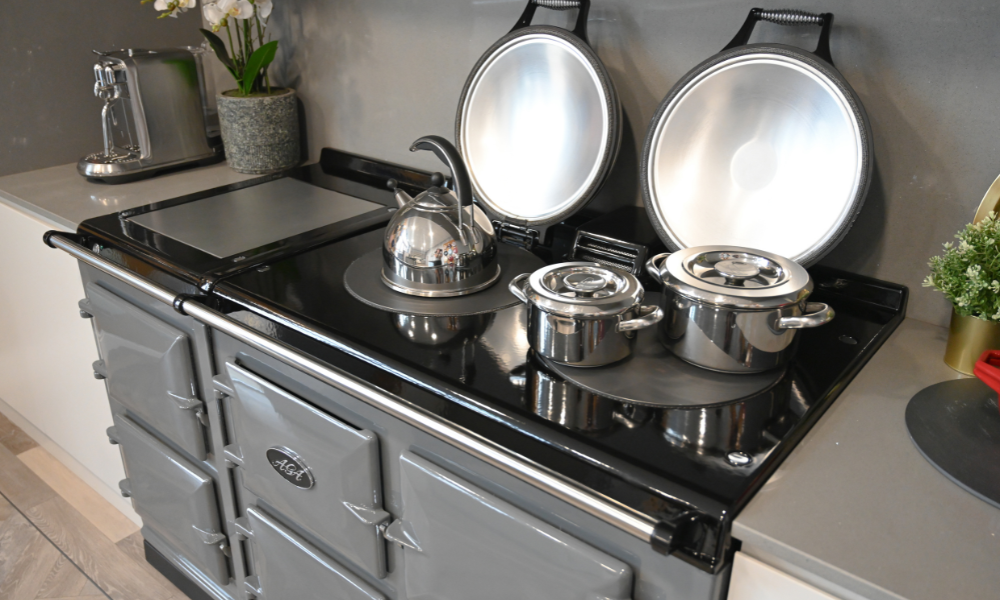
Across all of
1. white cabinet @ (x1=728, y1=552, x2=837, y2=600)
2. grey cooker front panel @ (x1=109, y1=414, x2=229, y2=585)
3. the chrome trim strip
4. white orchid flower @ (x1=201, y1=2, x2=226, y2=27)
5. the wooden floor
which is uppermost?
white orchid flower @ (x1=201, y1=2, x2=226, y2=27)

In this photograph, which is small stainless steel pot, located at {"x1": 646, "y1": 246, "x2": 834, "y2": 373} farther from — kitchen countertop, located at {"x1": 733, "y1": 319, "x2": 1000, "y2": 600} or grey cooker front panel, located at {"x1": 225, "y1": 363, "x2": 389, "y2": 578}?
grey cooker front panel, located at {"x1": 225, "y1": 363, "x2": 389, "y2": 578}

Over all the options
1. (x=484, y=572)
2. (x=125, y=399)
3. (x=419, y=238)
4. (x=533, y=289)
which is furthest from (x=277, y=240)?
(x=484, y=572)

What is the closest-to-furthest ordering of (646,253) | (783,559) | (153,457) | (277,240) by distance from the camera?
1. (783,559)
2. (646,253)
3. (277,240)
4. (153,457)

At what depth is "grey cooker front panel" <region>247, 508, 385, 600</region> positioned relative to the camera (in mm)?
1209

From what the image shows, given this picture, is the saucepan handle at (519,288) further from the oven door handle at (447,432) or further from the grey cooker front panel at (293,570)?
the grey cooker front panel at (293,570)

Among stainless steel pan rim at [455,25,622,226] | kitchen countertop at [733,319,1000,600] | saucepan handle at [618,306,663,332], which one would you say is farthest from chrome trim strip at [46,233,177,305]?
kitchen countertop at [733,319,1000,600]

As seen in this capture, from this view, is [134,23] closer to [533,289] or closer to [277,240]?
[277,240]

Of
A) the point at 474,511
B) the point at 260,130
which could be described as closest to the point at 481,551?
the point at 474,511

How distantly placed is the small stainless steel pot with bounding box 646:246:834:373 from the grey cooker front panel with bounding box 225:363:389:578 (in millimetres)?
471

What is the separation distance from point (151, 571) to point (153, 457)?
0.47 meters

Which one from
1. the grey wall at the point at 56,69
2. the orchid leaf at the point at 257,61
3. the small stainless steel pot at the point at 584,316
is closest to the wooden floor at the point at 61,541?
the grey wall at the point at 56,69

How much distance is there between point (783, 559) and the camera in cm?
73

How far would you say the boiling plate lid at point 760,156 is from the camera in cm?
113

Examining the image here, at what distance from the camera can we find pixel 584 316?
93 cm
